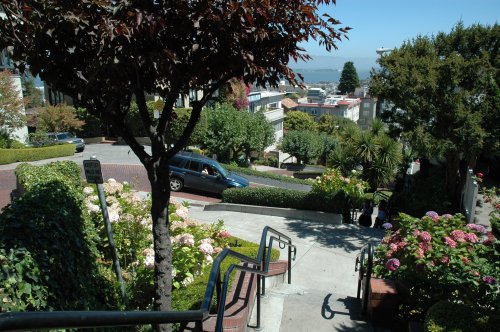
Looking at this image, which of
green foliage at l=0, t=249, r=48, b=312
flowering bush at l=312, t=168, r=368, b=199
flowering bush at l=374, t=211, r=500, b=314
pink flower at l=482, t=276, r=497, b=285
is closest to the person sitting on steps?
flowering bush at l=312, t=168, r=368, b=199

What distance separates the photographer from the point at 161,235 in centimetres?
420

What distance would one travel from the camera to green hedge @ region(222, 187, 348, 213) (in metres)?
12.9

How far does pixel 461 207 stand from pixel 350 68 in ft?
414

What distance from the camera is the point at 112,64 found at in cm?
320

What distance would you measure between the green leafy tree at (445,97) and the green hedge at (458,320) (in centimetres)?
847

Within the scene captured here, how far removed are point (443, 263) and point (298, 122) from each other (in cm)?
6314

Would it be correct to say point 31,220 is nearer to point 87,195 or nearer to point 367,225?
point 87,195

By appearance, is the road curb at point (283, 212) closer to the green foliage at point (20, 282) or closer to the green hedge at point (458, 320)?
the green hedge at point (458, 320)

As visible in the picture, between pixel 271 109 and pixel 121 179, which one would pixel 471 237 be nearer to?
pixel 121 179

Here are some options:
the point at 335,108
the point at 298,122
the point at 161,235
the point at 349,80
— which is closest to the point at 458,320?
the point at 161,235

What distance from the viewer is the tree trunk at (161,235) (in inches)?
162

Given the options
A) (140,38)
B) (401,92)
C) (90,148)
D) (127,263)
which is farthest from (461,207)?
(90,148)

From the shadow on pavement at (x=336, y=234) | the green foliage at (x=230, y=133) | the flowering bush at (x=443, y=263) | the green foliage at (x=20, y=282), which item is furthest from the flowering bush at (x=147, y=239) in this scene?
the green foliage at (x=230, y=133)

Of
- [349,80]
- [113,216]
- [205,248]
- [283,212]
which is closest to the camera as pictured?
[205,248]
